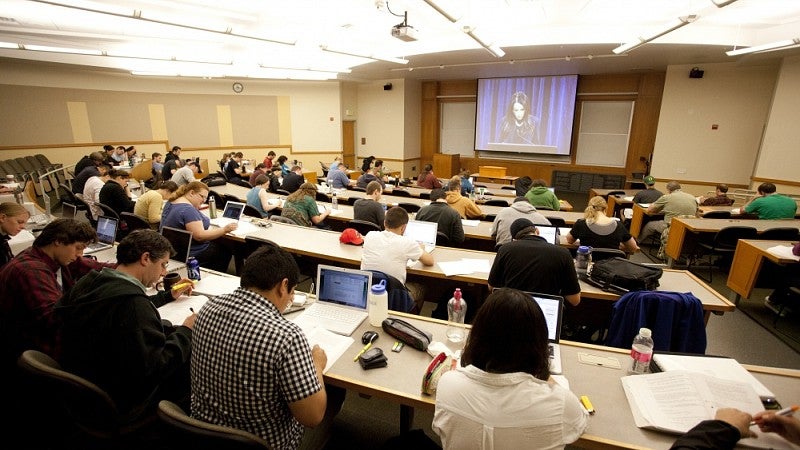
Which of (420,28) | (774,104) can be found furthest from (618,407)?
(774,104)

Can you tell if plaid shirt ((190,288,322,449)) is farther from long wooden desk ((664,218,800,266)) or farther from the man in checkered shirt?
long wooden desk ((664,218,800,266))

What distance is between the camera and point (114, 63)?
30.1ft

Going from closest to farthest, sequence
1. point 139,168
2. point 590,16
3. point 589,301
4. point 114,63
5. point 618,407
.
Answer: point 618,407 < point 589,301 < point 590,16 < point 114,63 < point 139,168

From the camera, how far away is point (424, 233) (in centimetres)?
397

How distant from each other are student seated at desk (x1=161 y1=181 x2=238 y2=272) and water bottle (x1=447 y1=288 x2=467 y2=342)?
2.78m

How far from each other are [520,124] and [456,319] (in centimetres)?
1080

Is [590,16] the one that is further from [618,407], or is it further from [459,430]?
[459,430]

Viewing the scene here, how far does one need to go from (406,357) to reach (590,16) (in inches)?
272

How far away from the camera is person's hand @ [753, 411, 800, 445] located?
4.47ft

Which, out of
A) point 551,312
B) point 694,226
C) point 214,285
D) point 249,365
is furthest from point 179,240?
point 694,226

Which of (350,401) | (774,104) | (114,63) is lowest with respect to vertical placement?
(350,401)

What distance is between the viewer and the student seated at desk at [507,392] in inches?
51.1

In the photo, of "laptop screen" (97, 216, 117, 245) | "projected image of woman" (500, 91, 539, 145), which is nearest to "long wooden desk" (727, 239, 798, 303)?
"laptop screen" (97, 216, 117, 245)

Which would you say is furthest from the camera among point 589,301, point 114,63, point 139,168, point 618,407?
point 139,168
